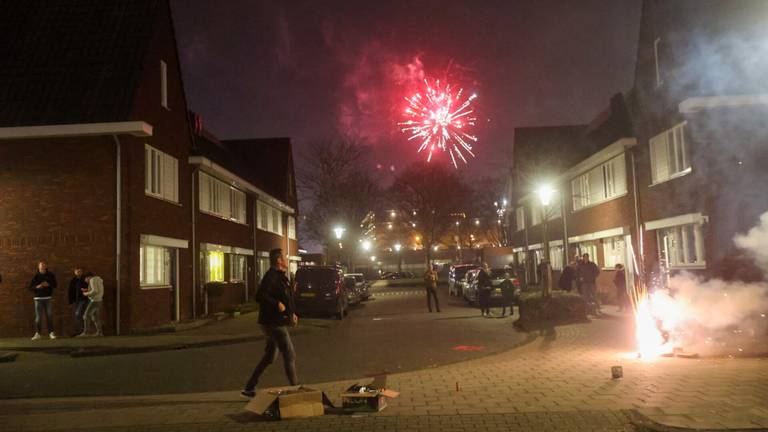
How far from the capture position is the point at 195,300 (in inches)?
835

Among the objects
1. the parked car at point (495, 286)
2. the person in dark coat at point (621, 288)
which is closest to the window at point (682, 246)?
the person in dark coat at point (621, 288)

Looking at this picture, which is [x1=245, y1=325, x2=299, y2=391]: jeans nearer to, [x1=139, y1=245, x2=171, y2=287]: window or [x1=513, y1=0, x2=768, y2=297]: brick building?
[x1=139, y1=245, x2=171, y2=287]: window

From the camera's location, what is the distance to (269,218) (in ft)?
113

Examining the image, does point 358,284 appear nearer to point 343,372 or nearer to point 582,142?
point 582,142

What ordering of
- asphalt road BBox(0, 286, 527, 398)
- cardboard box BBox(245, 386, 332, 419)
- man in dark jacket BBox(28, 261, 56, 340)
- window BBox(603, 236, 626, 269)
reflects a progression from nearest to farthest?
cardboard box BBox(245, 386, 332, 419) < asphalt road BBox(0, 286, 527, 398) < man in dark jacket BBox(28, 261, 56, 340) < window BBox(603, 236, 626, 269)

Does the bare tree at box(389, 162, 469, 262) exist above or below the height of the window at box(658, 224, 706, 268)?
above

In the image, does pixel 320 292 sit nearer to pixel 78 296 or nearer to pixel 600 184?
pixel 78 296

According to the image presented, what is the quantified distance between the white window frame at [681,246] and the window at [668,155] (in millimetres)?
1543

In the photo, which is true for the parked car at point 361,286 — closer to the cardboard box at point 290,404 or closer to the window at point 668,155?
the window at point 668,155

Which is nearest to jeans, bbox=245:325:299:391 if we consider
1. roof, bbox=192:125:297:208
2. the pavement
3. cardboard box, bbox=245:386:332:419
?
the pavement

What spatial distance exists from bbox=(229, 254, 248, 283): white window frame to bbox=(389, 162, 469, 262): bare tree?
3348cm

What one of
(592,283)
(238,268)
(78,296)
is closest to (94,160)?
(78,296)

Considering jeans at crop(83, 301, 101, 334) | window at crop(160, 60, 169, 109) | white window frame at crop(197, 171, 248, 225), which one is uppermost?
window at crop(160, 60, 169, 109)

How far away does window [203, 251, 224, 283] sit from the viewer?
A: 23.0m
